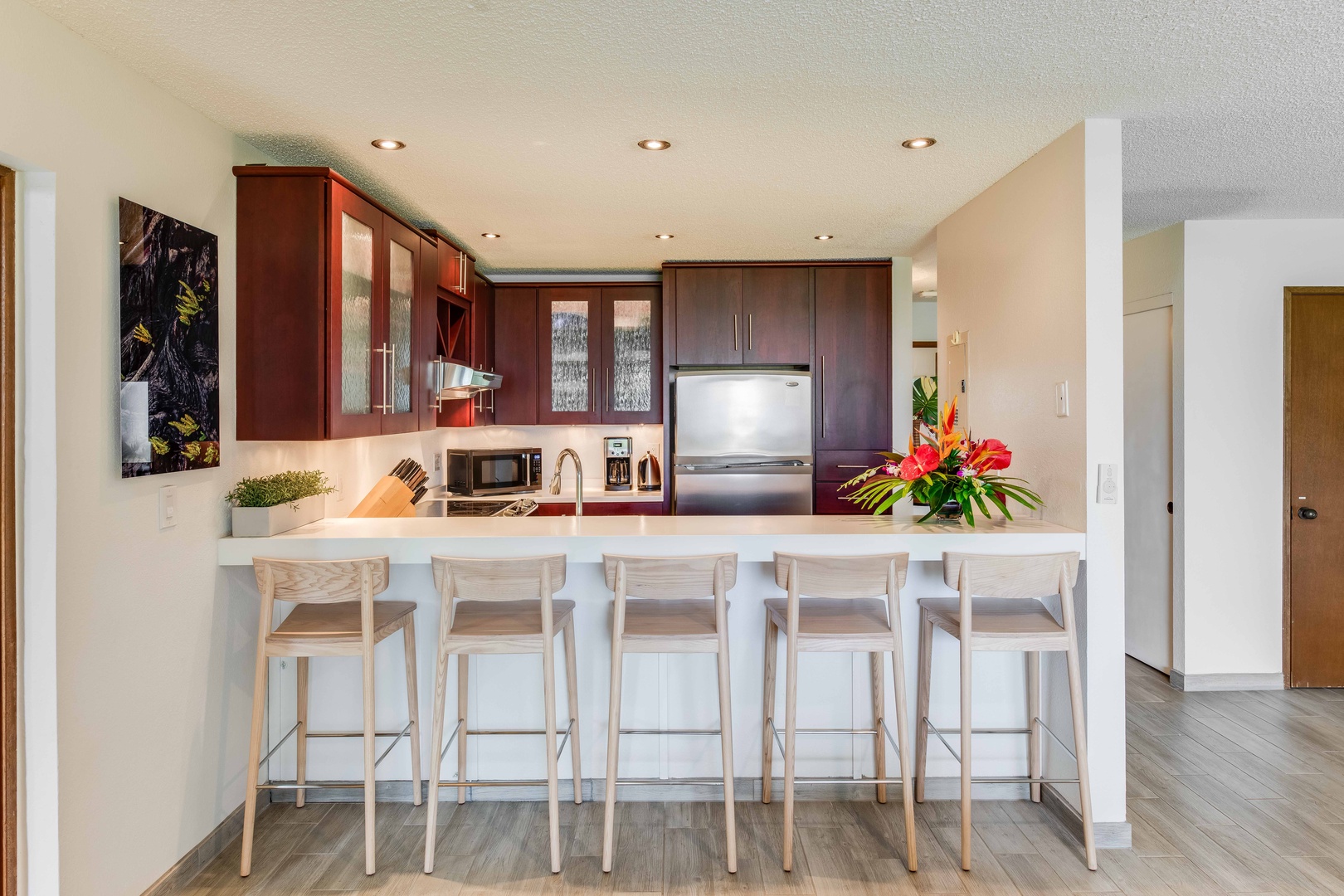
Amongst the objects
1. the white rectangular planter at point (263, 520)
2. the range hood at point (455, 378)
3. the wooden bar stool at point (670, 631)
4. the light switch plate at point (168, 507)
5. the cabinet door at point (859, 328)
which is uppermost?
the cabinet door at point (859, 328)

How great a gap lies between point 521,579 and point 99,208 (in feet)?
4.76

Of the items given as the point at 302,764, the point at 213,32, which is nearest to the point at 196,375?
the point at 213,32

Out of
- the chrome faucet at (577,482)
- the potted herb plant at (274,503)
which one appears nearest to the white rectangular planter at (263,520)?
the potted herb plant at (274,503)

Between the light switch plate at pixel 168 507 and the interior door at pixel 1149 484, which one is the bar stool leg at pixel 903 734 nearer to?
the light switch plate at pixel 168 507

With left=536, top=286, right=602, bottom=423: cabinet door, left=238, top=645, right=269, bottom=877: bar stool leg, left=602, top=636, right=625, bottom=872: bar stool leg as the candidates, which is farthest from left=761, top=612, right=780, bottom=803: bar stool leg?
left=536, top=286, right=602, bottom=423: cabinet door

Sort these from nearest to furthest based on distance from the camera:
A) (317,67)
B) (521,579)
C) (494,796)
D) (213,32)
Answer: (213,32), (317,67), (521,579), (494,796)

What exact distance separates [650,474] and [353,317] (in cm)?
271

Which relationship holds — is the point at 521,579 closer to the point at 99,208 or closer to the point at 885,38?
the point at 99,208

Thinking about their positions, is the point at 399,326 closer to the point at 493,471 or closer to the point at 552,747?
the point at 493,471

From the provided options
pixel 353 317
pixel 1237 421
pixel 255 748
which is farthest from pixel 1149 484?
pixel 255 748

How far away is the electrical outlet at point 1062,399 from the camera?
2.73 meters

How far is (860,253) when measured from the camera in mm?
4672

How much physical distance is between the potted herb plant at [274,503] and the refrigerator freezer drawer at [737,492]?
2249 millimetres

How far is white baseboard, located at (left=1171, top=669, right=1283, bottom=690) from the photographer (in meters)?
4.02
